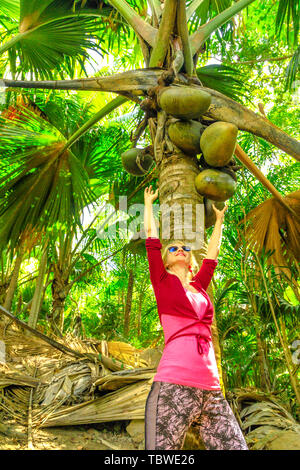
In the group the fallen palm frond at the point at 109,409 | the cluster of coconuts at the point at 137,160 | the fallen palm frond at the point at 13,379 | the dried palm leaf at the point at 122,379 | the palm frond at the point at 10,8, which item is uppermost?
the palm frond at the point at 10,8

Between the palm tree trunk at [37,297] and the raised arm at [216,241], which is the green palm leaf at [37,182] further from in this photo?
the raised arm at [216,241]

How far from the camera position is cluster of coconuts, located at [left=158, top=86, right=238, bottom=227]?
2088 millimetres

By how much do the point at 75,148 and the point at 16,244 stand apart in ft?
5.58

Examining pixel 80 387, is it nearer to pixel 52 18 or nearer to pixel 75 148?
pixel 75 148

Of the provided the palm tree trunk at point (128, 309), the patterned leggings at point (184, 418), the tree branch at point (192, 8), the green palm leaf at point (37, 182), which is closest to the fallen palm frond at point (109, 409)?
the patterned leggings at point (184, 418)

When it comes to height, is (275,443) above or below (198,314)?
below

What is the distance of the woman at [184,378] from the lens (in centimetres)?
150

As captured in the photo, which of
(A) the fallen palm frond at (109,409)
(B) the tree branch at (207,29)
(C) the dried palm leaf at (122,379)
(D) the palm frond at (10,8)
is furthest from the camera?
(D) the palm frond at (10,8)

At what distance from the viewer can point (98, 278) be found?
402 inches

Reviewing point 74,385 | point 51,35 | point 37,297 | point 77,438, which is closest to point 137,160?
point 74,385

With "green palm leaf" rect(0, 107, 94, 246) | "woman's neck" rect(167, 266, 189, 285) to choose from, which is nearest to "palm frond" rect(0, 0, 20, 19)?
"green palm leaf" rect(0, 107, 94, 246)

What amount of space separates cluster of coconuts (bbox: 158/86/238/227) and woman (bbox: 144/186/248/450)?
0.48m

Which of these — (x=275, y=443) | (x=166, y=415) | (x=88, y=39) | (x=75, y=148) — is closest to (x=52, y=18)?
(x=88, y=39)

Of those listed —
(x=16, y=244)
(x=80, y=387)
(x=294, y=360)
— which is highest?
(x=16, y=244)
